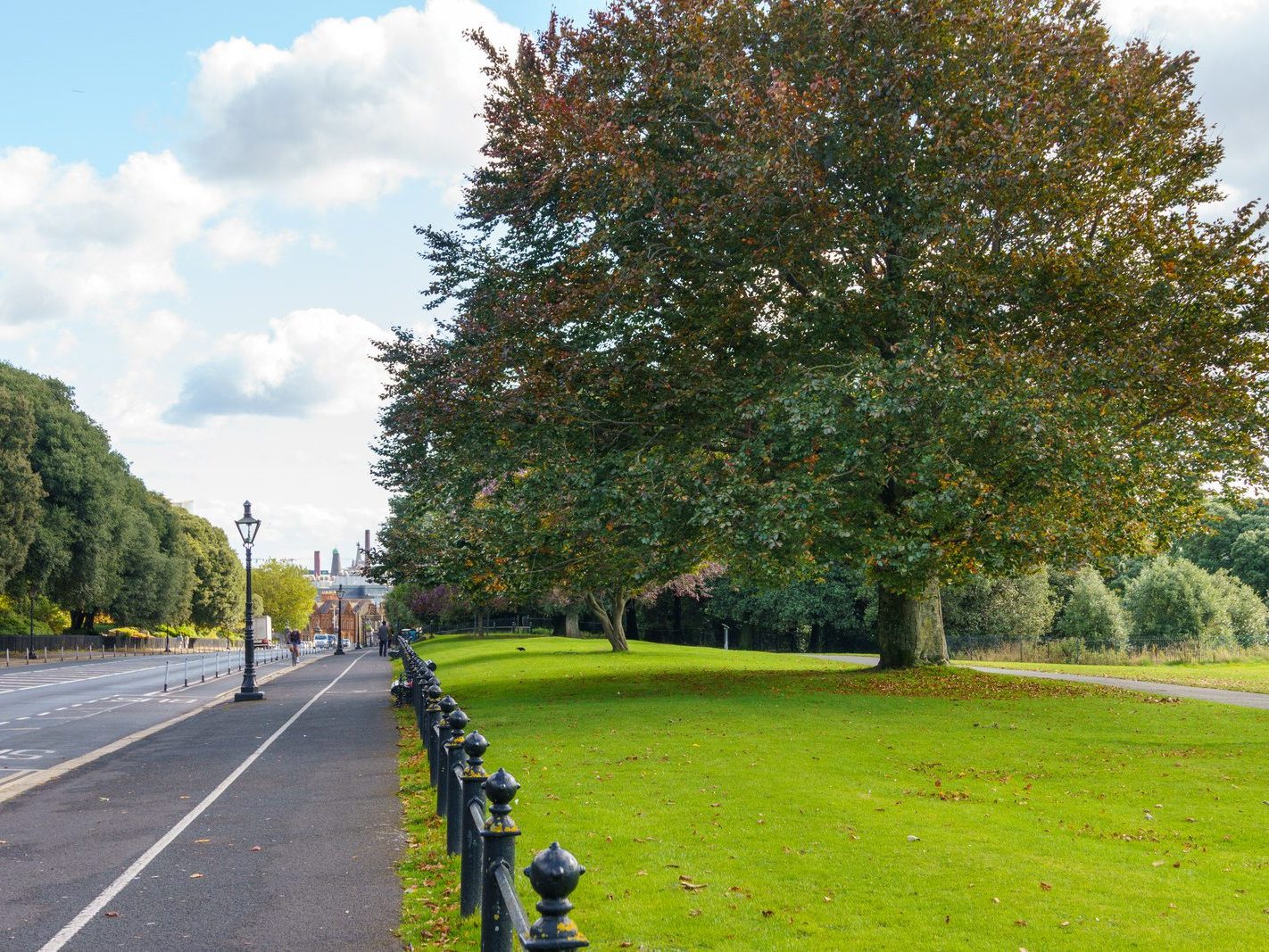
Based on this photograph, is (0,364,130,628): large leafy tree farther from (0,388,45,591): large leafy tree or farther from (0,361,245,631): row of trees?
(0,388,45,591): large leafy tree

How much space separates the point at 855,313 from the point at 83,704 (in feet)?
68.7

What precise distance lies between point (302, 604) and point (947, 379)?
137 meters

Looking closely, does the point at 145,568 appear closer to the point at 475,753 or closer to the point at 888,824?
the point at 888,824

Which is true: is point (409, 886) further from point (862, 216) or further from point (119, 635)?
point (119, 635)

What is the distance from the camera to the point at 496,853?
5305mm

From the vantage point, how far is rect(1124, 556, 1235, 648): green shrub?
45375mm

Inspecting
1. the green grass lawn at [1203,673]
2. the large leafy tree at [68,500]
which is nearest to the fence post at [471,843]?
the green grass lawn at [1203,673]

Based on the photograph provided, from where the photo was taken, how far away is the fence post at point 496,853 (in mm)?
5152

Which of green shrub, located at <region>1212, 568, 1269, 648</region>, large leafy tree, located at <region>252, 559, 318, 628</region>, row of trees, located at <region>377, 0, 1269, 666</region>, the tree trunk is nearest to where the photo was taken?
row of trees, located at <region>377, 0, 1269, 666</region>

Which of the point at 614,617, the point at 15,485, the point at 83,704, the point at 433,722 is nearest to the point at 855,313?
the point at 433,722

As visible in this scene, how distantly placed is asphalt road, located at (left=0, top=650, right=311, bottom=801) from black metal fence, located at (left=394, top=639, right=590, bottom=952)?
22.9 ft

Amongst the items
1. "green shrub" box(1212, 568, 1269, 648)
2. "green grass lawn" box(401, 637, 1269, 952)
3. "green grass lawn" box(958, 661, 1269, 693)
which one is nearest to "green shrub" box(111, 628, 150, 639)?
"green grass lawn" box(958, 661, 1269, 693)

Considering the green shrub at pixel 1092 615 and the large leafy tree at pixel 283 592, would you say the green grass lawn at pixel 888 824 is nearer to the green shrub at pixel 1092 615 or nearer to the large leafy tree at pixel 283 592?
the green shrub at pixel 1092 615

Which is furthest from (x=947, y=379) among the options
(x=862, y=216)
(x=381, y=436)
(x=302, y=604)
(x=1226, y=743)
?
(x=302, y=604)
